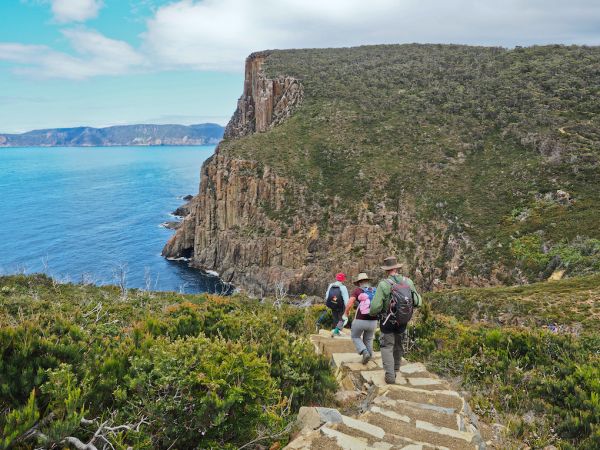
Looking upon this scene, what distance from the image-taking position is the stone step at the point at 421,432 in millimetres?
5214

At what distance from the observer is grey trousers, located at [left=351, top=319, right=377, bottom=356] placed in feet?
28.5

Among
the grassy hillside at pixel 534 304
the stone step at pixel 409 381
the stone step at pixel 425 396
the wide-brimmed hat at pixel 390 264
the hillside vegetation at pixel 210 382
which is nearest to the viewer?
the hillside vegetation at pixel 210 382

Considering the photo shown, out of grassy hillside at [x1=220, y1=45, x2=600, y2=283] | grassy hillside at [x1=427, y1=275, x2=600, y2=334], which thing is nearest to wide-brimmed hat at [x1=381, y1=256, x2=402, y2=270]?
grassy hillside at [x1=427, y1=275, x2=600, y2=334]

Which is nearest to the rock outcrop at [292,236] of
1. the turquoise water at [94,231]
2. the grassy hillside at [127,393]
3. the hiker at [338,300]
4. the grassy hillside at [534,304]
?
the turquoise water at [94,231]

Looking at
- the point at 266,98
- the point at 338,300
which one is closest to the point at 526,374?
the point at 338,300

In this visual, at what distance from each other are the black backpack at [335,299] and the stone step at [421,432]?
528 cm

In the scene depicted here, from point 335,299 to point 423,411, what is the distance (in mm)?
5276

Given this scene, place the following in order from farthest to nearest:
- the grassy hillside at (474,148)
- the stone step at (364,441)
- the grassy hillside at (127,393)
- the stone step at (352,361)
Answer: the grassy hillside at (474,148) < the stone step at (352,361) < the stone step at (364,441) < the grassy hillside at (127,393)

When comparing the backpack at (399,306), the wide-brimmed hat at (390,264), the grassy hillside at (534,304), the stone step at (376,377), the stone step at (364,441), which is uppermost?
the wide-brimmed hat at (390,264)

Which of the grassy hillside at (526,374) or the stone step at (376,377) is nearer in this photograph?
the grassy hillside at (526,374)

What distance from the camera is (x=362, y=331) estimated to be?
8.84m

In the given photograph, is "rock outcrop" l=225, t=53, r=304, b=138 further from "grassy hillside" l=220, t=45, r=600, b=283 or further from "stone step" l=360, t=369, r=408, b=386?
"stone step" l=360, t=369, r=408, b=386

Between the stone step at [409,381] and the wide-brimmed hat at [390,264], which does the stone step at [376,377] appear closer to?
the stone step at [409,381]

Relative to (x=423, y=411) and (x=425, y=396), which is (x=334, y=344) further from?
(x=423, y=411)
